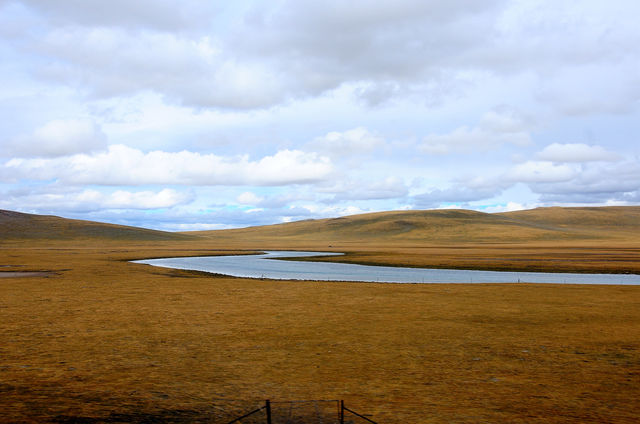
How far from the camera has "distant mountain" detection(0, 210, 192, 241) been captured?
14862 cm

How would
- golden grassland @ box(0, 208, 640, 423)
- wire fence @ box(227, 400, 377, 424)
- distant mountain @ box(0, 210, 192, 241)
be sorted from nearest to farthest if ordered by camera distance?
wire fence @ box(227, 400, 377, 424)
golden grassland @ box(0, 208, 640, 423)
distant mountain @ box(0, 210, 192, 241)

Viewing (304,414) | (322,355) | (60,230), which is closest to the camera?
(304,414)

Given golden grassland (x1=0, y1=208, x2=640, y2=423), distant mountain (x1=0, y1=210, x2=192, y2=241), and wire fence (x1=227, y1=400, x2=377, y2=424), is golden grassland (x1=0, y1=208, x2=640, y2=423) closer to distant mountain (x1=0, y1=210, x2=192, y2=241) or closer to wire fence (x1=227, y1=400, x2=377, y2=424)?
wire fence (x1=227, y1=400, x2=377, y2=424)

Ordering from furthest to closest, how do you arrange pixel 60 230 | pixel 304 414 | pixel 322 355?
1. pixel 60 230
2. pixel 322 355
3. pixel 304 414

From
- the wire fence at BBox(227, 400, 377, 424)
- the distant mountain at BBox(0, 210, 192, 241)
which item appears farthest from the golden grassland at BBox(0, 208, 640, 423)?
the distant mountain at BBox(0, 210, 192, 241)

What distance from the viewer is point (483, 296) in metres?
30.4

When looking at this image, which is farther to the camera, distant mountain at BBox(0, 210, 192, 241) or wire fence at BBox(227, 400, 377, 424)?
distant mountain at BBox(0, 210, 192, 241)

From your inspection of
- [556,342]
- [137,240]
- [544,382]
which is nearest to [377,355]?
[544,382]

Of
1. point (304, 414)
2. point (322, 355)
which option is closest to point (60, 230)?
point (322, 355)

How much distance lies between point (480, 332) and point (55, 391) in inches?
558

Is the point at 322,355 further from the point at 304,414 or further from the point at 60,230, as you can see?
the point at 60,230

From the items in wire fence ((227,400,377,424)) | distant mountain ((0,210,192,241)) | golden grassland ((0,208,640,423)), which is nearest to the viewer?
wire fence ((227,400,377,424))

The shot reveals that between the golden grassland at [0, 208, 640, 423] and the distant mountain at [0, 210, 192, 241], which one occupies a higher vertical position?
the distant mountain at [0, 210, 192, 241]

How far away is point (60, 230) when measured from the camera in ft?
520
